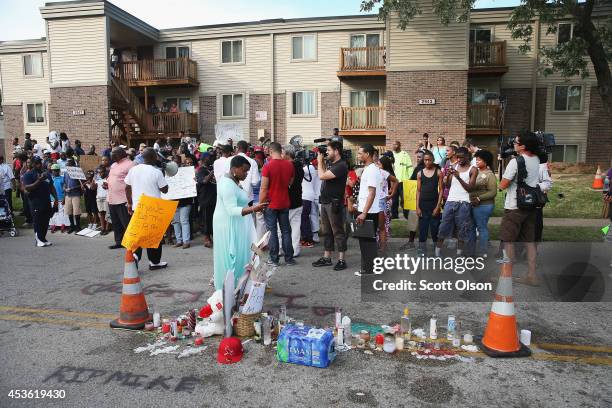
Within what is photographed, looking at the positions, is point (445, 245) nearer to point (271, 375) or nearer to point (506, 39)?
point (271, 375)

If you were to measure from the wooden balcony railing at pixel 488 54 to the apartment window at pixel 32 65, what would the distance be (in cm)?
2340

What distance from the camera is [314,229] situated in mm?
9328

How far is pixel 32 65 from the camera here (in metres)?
25.7

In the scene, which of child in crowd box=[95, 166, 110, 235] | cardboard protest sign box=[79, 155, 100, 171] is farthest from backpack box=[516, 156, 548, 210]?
cardboard protest sign box=[79, 155, 100, 171]

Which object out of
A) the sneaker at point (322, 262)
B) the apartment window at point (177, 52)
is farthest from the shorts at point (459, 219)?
the apartment window at point (177, 52)

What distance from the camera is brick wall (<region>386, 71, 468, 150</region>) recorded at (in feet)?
59.7

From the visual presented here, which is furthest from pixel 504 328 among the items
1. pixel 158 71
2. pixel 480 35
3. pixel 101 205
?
pixel 158 71

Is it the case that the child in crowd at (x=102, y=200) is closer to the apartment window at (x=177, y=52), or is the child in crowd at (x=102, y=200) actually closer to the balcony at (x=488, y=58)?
the apartment window at (x=177, y=52)

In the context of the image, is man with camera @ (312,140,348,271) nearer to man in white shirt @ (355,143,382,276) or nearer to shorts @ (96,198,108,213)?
man in white shirt @ (355,143,382,276)

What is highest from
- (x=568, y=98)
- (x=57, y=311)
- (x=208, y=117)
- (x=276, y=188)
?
(x=568, y=98)

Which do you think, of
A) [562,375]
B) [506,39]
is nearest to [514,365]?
[562,375]

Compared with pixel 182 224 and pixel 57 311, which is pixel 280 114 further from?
pixel 57 311

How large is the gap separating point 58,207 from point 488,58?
1846 centimetres

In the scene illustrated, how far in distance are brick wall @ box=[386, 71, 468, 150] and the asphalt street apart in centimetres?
1253
